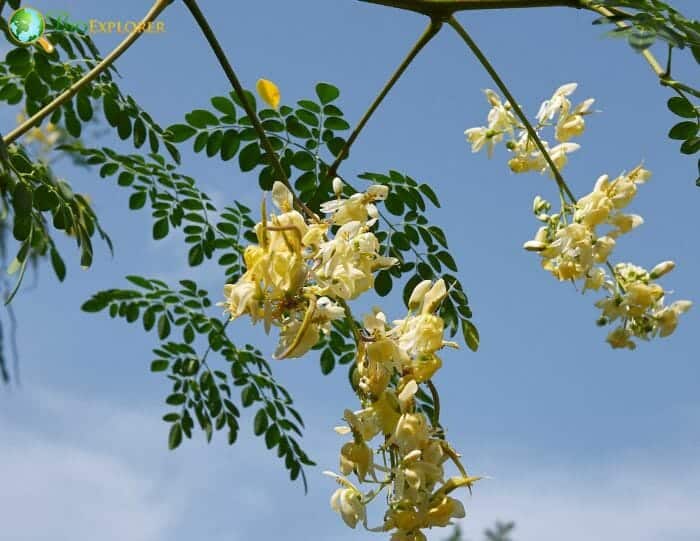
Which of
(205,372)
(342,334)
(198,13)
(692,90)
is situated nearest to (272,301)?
(198,13)

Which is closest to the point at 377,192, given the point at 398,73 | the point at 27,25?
the point at 398,73

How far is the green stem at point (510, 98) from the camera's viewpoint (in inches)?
82.4

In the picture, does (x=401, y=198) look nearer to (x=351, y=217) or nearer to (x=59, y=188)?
(x=59, y=188)

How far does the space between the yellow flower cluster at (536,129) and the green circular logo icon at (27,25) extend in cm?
98

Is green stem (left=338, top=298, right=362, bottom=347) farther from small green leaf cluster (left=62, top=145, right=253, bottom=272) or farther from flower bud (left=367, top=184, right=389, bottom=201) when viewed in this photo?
small green leaf cluster (left=62, top=145, right=253, bottom=272)

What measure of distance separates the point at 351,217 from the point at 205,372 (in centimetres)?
189

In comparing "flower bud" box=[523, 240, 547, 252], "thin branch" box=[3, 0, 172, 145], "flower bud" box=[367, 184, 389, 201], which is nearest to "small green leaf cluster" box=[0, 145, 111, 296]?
"thin branch" box=[3, 0, 172, 145]

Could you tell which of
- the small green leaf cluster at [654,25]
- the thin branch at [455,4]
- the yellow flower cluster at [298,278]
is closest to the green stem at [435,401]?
the yellow flower cluster at [298,278]

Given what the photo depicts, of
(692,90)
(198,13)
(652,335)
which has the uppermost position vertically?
(692,90)

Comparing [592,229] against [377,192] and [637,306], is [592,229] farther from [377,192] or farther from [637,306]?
[377,192]

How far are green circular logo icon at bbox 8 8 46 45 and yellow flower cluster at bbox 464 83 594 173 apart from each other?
985 millimetres

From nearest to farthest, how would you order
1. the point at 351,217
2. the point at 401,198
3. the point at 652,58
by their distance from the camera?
the point at 351,217 → the point at 652,58 → the point at 401,198

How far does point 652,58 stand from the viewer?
2.02 meters

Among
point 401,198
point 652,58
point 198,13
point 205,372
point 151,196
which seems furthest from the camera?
point 205,372
